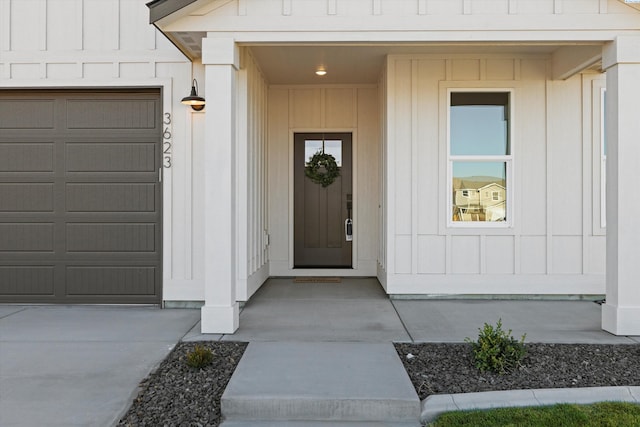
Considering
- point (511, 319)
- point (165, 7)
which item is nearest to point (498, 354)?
point (511, 319)

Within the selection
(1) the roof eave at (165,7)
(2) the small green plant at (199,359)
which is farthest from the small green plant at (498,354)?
(1) the roof eave at (165,7)

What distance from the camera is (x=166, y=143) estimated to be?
5910 millimetres

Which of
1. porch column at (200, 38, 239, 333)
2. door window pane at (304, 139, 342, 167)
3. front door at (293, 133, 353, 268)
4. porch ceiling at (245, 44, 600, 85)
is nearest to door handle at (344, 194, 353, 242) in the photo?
front door at (293, 133, 353, 268)

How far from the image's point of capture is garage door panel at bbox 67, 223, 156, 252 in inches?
236

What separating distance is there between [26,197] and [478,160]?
5.64m

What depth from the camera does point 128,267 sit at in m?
6.01

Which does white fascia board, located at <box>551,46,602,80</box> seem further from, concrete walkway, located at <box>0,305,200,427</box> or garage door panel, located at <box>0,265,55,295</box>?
garage door panel, located at <box>0,265,55,295</box>

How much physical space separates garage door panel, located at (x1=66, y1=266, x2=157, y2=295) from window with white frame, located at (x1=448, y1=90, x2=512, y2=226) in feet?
12.7

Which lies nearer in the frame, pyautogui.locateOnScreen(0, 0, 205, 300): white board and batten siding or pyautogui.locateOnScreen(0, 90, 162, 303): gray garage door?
pyautogui.locateOnScreen(0, 0, 205, 300): white board and batten siding

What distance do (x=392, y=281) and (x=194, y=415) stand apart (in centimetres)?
355

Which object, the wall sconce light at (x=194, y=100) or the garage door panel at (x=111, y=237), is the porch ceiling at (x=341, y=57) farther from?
the garage door panel at (x=111, y=237)

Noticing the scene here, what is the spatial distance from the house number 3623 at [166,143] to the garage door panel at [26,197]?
4.84 feet

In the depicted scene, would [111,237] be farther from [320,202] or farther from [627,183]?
[627,183]

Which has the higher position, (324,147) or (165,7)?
(165,7)
